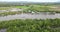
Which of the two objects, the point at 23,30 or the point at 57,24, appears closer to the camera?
the point at 23,30

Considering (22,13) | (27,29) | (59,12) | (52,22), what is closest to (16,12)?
(22,13)

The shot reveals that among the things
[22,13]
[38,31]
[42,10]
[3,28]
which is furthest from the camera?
[42,10]

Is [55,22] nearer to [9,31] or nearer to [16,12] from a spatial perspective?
[9,31]

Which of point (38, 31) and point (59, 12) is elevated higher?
point (38, 31)

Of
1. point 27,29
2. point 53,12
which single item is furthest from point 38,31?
point 53,12

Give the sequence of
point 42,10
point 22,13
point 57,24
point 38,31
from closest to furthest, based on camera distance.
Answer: point 38,31 → point 57,24 → point 22,13 → point 42,10

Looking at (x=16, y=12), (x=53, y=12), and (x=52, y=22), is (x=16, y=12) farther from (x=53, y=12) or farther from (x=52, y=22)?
(x=52, y=22)
